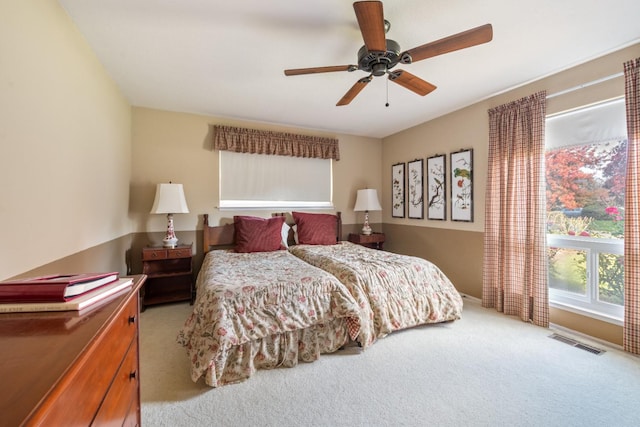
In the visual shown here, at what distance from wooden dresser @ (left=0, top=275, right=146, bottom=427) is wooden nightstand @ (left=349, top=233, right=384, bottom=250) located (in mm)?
3578

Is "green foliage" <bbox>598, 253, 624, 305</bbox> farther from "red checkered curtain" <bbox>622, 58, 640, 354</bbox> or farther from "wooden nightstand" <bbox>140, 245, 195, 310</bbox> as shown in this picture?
"wooden nightstand" <bbox>140, 245, 195, 310</bbox>

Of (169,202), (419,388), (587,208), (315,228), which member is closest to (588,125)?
(587,208)

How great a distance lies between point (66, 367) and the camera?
20.8 inches

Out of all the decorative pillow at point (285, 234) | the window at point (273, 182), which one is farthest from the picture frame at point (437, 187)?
the decorative pillow at point (285, 234)

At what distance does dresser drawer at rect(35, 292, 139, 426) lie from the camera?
0.53 m

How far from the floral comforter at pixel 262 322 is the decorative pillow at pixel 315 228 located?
1523mm

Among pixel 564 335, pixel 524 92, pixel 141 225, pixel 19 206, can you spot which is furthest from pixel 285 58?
pixel 564 335

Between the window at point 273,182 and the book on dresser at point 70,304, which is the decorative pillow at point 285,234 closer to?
the window at point 273,182

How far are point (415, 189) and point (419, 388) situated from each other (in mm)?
2958

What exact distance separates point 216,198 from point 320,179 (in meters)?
1.64

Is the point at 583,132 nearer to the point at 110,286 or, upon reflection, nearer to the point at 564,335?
the point at 564,335

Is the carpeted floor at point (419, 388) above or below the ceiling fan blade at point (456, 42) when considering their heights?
below

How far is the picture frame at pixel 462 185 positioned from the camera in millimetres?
3379

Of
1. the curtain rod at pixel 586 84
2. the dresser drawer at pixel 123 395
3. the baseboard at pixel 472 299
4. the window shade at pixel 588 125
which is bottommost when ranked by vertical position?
the baseboard at pixel 472 299
